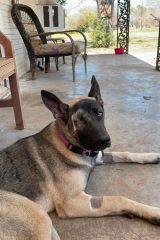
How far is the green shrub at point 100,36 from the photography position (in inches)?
489

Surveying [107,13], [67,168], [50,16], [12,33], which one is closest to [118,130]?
[67,168]

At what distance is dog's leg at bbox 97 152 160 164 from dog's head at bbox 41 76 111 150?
0.61 meters

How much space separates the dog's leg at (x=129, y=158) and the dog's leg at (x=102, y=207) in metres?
0.61

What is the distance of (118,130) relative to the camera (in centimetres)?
294

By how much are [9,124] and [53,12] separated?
21.6 ft

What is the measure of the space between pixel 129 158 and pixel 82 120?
0.77 m

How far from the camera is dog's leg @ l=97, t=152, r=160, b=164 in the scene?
7.41 ft

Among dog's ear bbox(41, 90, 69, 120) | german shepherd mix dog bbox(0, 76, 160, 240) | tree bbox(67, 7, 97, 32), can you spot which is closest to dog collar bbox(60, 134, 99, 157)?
german shepherd mix dog bbox(0, 76, 160, 240)

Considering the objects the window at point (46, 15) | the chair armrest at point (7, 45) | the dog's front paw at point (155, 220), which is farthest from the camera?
the window at point (46, 15)

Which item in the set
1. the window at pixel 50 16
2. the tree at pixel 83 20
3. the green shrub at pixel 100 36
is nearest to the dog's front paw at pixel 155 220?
the window at pixel 50 16

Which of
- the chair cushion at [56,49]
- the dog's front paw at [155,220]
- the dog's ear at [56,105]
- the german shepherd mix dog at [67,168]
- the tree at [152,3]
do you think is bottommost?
the dog's front paw at [155,220]

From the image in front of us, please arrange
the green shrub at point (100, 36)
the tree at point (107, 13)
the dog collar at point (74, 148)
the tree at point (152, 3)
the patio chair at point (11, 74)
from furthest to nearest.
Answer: the tree at point (152, 3), the tree at point (107, 13), the green shrub at point (100, 36), the patio chair at point (11, 74), the dog collar at point (74, 148)

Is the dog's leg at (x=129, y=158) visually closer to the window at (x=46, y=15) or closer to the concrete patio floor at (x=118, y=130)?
the concrete patio floor at (x=118, y=130)

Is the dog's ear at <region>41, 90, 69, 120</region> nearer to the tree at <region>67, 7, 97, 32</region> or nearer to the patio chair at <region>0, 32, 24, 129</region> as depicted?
the patio chair at <region>0, 32, 24, 129</region>
